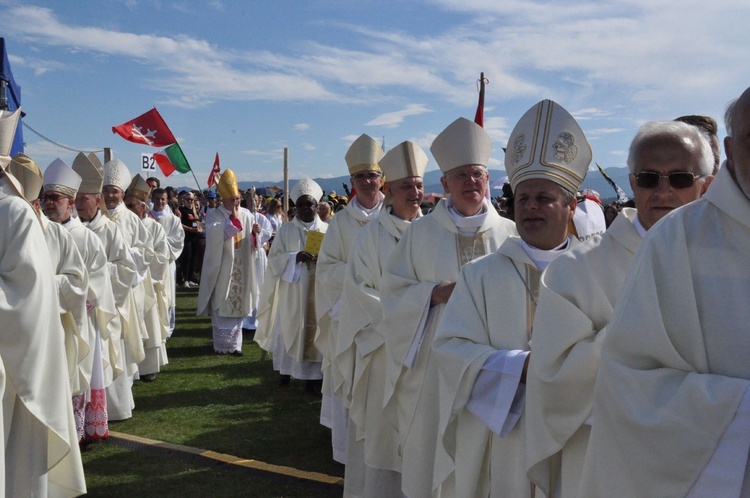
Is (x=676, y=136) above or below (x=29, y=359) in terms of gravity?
above

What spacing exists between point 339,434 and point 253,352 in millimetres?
5490

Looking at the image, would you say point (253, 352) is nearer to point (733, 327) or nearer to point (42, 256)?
point (42, 256)

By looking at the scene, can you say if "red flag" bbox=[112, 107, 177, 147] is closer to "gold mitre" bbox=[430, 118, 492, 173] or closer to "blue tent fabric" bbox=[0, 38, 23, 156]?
"blue tent fabric" bbox=[0, 38, 23, 156]

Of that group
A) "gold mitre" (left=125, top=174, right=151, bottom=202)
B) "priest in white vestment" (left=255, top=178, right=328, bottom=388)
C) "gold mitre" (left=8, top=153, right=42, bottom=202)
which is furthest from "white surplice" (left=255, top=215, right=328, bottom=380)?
"gold mitre" (left=8, top=153, right=42, bottom=202)

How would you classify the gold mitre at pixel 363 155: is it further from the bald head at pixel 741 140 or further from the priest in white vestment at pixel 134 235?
the bald head at pixel 741 140

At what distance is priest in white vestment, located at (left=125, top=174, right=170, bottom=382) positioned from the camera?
9.41 meters

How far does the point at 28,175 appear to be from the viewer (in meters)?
5.16

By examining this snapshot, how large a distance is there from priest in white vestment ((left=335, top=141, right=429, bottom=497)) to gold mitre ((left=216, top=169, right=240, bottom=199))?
20.2 feet

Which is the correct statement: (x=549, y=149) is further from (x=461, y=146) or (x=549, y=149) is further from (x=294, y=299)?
(x=294, y=299)

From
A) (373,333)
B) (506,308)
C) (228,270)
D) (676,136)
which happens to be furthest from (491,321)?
(228,270)

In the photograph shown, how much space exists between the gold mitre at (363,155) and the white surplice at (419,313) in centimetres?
230

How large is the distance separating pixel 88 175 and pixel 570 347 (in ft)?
19.9

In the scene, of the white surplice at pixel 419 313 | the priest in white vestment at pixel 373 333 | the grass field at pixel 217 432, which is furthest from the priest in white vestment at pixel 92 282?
the white surplice at pixel 419 313

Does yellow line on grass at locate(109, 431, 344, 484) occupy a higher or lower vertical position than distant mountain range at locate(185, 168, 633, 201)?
lower
